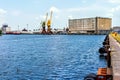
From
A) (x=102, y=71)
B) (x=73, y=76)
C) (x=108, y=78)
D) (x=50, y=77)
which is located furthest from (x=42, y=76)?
(x=108, y=78)

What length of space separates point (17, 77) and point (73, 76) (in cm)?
675

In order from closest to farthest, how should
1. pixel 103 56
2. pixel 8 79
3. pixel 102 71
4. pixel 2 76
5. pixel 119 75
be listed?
pixel 119 75, pixel 102 71, pixel 8 79, pixel 2 76, pixel 103 56

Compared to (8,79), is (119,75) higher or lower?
higher

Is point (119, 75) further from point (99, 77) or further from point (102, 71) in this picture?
point (102, 71)

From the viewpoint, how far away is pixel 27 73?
Answer: 1556 inches

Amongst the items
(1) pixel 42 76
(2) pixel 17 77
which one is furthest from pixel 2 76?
(1) pixel 42 76

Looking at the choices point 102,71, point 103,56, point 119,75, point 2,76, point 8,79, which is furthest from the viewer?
point 103,56

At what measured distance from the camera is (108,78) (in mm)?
25969

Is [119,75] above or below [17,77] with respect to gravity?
above

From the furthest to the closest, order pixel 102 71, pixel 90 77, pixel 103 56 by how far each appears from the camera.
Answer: pixel 103 56 → pixel 102 71 → pixel 90 77

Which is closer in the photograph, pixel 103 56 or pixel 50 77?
pixel 50 77

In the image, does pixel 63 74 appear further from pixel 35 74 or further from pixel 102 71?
pixel 102 71

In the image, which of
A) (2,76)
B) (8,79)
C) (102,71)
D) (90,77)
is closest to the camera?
(90,77)

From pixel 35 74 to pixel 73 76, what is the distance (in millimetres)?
5118
